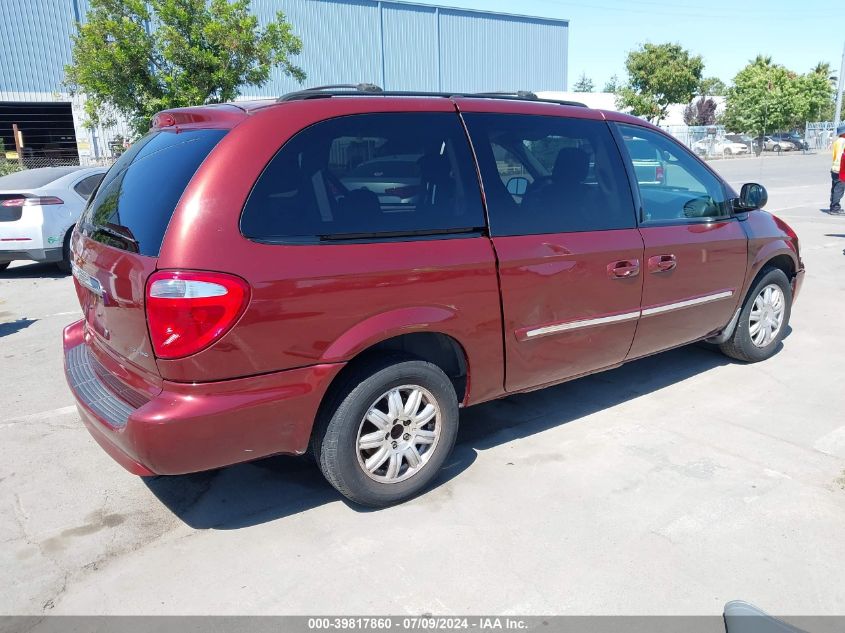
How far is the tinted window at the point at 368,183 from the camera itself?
9.80 ft

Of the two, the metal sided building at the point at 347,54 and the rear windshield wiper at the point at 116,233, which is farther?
the metal sided building at the point at 347,54

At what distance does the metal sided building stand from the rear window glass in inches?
678

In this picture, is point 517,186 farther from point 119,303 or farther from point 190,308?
point 119,303

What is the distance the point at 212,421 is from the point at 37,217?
7.69 meters

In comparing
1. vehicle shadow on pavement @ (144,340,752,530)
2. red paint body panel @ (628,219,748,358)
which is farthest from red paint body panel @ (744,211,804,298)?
vehicle shadow on pavement @ (144,340,752,530)

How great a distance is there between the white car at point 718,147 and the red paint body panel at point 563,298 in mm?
40366

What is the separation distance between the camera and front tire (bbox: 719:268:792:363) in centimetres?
527

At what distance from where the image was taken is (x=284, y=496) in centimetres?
362

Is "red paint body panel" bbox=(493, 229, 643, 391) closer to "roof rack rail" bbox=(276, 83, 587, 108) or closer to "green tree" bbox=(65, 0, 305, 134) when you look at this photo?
"roof rack rail" bbox=(276, 83, 587, 108)

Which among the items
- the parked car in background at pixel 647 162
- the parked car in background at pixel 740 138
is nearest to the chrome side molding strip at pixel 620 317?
the parked car in background at pixel 647 162

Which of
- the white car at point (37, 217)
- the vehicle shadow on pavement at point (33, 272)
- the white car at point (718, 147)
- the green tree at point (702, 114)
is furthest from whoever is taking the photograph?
the green tree at point (702, 114)

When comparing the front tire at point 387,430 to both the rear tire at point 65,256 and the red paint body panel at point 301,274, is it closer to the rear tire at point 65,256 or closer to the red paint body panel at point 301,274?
the red paint body panel at point 301,274

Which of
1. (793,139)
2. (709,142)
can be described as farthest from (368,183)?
(793,139)

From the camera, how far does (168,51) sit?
1402 cm
